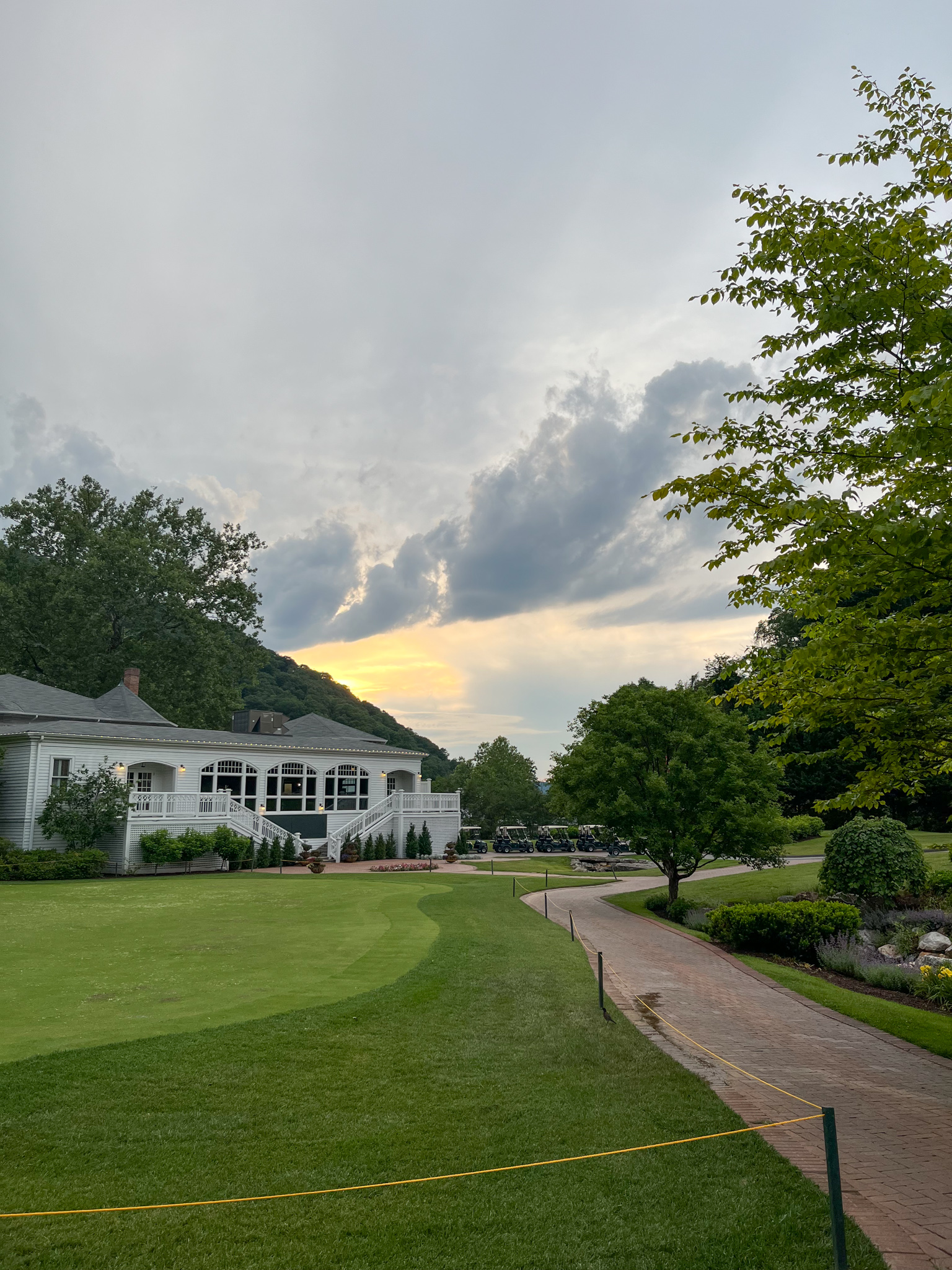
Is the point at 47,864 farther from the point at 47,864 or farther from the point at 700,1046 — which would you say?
the point at 700,1046

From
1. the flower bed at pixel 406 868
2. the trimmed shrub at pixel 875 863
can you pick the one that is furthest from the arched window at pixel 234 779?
the trimmed shrub at pixel 875 863

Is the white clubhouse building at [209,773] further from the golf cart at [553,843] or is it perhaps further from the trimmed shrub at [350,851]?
the golf cart at [553,843]

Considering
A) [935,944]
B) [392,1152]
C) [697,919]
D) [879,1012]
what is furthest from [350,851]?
[392,1152]

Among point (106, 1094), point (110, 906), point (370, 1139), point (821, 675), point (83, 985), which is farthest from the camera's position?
point (110, 906)

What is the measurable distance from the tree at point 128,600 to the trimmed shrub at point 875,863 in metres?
37.9

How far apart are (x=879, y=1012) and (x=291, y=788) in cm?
2982

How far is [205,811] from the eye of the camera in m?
30.2

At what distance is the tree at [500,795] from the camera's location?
5444 cm

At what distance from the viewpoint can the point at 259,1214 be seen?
4582 millimetres

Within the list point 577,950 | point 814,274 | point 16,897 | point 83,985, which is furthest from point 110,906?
point 814,274

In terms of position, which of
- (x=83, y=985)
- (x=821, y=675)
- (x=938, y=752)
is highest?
(x=821, y=675)

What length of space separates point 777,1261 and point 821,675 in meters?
5.58

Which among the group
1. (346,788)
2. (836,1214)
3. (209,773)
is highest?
(209,773)

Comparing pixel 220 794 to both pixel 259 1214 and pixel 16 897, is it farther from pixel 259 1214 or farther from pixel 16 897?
pixel 259 1214
